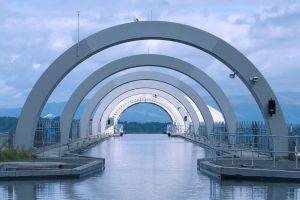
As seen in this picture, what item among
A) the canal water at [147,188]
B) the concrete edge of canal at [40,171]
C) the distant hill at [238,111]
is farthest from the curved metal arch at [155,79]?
the distant hill at [238,111]

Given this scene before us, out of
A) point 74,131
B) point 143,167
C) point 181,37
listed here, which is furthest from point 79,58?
point 74,131

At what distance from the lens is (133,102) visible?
74.6m

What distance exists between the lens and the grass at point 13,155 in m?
24.5

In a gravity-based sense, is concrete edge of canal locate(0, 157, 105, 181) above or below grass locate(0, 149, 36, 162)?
below

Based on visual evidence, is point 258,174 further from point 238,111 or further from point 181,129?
point 238,111

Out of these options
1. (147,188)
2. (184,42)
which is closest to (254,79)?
(184,42)

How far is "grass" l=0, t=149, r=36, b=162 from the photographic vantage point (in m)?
24.5

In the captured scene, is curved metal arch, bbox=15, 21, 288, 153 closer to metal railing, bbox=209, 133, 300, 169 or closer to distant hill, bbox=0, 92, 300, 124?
metal railing, bbox=209, 133, 300, 169

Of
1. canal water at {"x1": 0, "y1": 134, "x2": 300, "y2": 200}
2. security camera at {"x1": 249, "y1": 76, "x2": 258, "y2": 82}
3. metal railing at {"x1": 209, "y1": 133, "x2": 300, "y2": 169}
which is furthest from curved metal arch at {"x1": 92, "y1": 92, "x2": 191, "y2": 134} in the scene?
canal water at {"x1": 0, "y1": 134, "x2": 300, "y2": 200}

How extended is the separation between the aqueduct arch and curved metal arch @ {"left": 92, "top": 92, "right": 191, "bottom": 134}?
17.1 meters

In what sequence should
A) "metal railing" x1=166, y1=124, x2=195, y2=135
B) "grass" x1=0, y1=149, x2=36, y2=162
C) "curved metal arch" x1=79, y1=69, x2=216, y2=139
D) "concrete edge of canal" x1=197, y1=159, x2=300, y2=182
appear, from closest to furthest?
"concrete edge of canal" x1=197, y1=159, x2=300, y2=182
"grass" x1=0, y1=149, x2=36, y2=162
"curved metal arch" x1=79, y1=69, x2=216, y2=139
"metal railing" x1=166, y1=124, x2=195, y2=135

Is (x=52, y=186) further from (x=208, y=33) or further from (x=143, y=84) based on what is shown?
(x=143, y=84)

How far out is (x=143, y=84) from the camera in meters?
57.5

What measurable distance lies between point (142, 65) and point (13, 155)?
53.6ft
